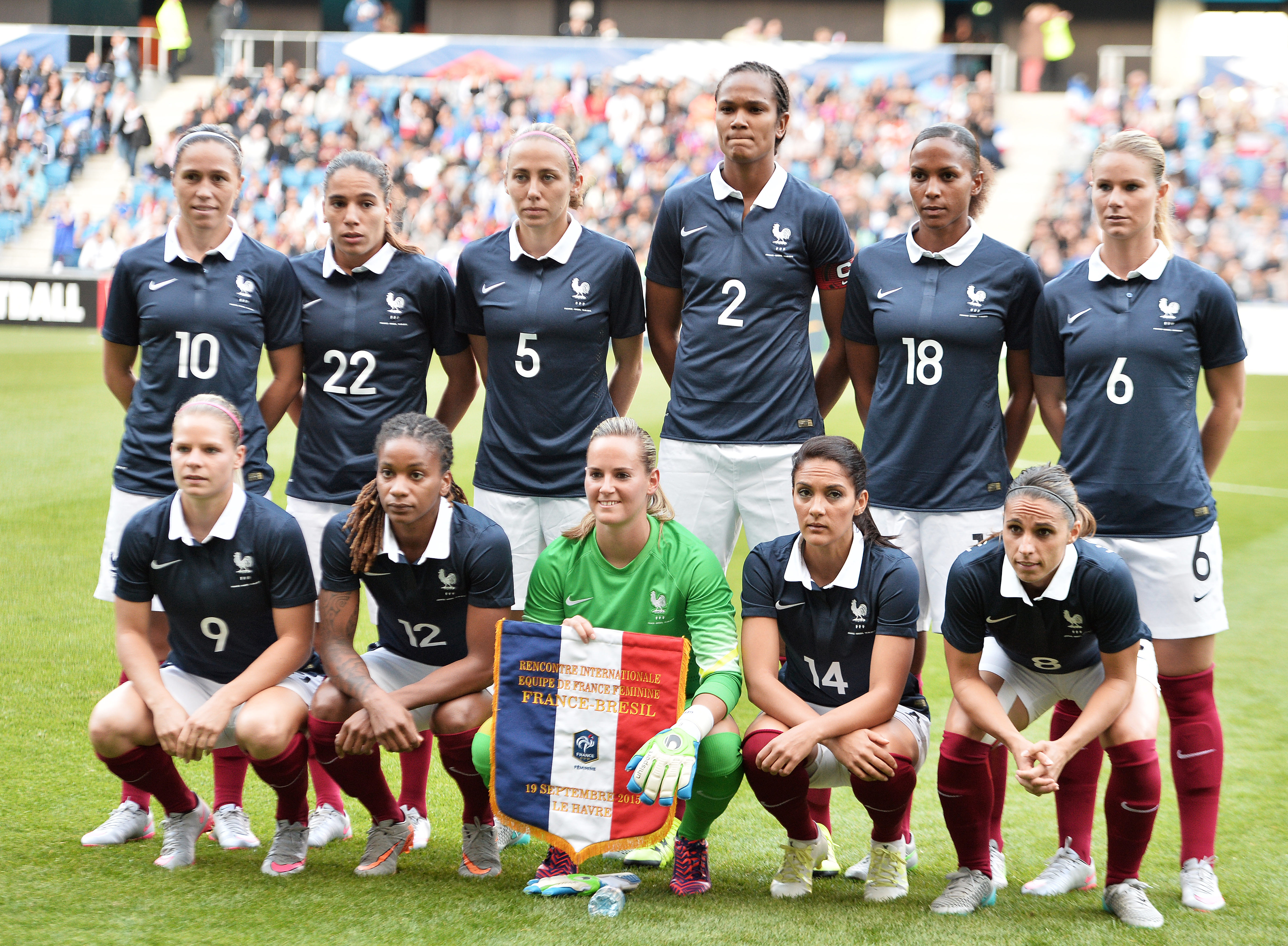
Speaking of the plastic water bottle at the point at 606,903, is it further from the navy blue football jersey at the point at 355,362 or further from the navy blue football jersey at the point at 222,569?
the navy blue football jersey at the point at 355,362

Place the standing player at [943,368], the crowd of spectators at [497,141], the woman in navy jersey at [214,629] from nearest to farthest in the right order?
the woman in navy jersey at [214,629], the standing player at [943,368], the crowd of spectators at [497,141]

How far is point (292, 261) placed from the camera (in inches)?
171

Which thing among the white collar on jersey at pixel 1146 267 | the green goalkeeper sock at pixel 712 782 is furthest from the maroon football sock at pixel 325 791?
the white collar on jersey at pixel 1146 267

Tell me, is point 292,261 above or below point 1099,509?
above

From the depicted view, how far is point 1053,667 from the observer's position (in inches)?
143

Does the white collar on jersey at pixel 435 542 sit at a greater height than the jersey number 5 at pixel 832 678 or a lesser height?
greater

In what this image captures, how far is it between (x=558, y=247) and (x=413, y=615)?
51.3 inches

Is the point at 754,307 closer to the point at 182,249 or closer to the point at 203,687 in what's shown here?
the point at 182,249

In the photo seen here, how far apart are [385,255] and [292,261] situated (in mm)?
333

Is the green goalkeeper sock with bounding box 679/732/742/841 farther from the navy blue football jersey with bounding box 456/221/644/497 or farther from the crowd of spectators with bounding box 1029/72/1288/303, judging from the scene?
the crowd of spectators with bounding box 1029/72/1288/303

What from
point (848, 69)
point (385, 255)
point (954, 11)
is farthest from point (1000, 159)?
point (385, 255)

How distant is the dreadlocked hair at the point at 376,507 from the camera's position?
369cm

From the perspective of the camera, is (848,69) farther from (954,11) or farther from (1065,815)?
(1065,815)

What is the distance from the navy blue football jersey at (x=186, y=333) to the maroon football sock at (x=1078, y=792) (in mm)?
2556
